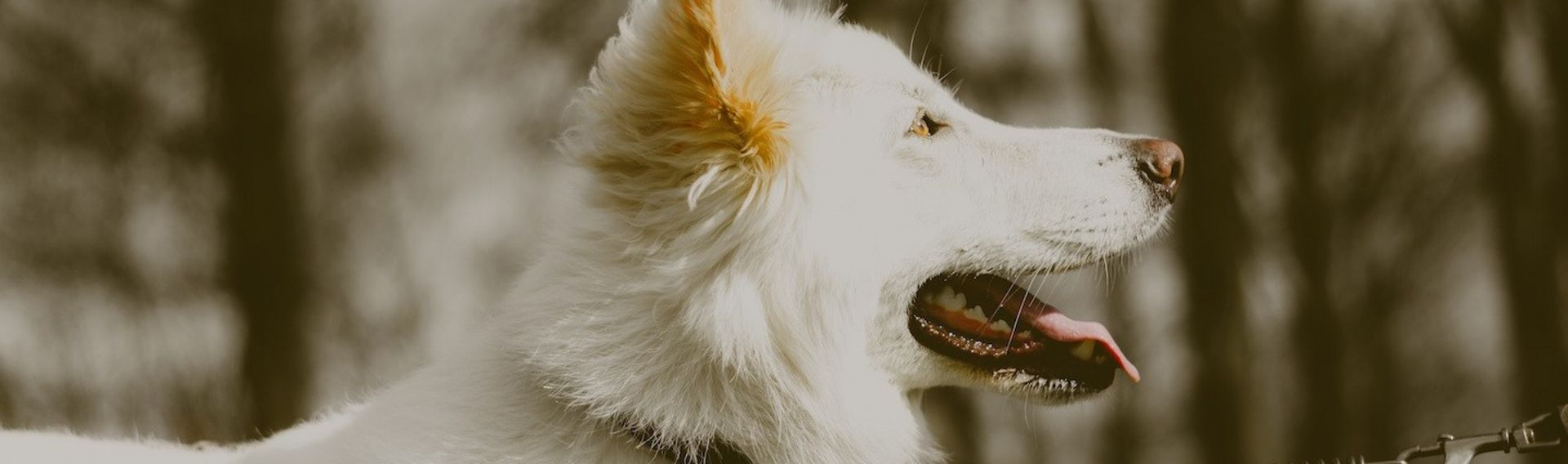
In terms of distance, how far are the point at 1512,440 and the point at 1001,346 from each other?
3.46ft

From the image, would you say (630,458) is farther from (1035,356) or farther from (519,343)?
(1035,356)

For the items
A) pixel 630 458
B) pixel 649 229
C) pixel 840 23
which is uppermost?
pixel 840 23

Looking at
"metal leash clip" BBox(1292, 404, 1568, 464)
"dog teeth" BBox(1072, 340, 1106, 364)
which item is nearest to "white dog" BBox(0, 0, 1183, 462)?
"dog teeth" BBox(1072, 340, 1106, 364)

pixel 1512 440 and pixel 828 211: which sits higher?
pixel 828 211

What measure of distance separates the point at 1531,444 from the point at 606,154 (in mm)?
1973

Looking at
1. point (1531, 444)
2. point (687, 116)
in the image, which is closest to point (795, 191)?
point (687, 116)

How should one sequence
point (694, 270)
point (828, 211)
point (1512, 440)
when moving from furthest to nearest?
point (828, 211) → point (694, 270) → point (1512, 440)

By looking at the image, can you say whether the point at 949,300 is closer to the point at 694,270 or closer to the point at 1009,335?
the point at 1009,335

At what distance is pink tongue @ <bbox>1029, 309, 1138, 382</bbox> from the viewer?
108 inches

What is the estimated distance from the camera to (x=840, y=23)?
296 cm

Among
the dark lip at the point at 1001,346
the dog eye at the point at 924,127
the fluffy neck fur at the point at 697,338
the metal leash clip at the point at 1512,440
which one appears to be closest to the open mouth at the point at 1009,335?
the dark lip at the point at 1001,346

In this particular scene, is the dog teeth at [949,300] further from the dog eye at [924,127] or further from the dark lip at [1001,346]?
the dog eye at [924,127]

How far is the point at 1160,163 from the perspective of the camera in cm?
276

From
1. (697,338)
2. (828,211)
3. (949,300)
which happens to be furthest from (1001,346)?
(697,338)
